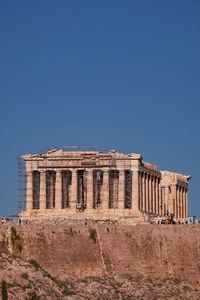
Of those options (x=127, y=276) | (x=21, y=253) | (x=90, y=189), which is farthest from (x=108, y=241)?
Result: (x=90, y=189)

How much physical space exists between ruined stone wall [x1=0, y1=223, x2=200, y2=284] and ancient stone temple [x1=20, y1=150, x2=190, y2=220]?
20.8m

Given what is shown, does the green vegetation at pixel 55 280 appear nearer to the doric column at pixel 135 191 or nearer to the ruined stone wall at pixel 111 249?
the ruined stone wall at pixel 111 249

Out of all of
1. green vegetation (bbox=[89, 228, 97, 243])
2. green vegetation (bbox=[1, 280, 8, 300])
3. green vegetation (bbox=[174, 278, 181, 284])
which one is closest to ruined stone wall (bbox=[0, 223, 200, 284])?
green vegetation (bbox=[89, 228, 97, 243])

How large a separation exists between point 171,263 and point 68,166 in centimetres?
3377

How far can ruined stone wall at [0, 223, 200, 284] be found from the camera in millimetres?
123688

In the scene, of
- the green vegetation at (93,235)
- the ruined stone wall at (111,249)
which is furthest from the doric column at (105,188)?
the green vegetation at (93,235)

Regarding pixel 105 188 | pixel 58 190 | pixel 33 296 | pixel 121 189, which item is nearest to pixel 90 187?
pixel 105 188

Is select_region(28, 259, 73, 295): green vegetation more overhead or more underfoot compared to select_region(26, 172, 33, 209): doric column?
more underfoot

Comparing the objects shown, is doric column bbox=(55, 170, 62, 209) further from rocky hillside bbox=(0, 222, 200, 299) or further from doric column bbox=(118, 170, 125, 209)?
rocky hillside bbox=(0, 222, 200, 299)

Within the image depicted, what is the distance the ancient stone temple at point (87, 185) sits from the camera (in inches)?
6176

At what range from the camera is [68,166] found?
160 meters

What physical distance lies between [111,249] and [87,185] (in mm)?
29645

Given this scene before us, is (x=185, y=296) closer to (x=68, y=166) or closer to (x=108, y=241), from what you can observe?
(x=108, y=241)

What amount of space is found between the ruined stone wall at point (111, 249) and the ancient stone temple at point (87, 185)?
20825mm
